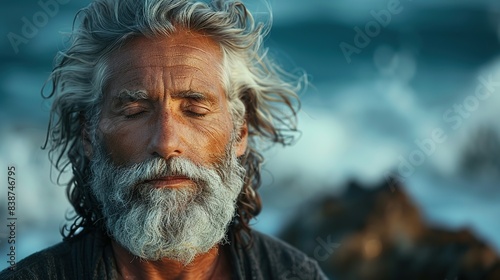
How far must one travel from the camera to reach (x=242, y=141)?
2.77m

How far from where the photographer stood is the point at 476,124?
14.4 feet

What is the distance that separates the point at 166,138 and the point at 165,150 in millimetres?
39

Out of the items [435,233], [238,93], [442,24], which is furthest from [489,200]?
[238,93]

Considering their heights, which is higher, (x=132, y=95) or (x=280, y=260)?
(x=132, y=95)

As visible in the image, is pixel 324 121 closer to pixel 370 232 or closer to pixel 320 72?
pixel 320 72

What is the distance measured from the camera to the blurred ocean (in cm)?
426

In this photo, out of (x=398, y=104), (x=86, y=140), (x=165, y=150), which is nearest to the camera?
(x=165, y=150)

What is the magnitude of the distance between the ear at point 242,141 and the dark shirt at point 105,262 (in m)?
0.31

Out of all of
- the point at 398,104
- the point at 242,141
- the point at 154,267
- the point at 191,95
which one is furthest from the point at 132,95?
the point at 398,104

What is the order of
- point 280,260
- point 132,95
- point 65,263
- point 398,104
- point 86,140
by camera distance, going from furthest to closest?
point 398,104 → point 280,260 → point 86,140 → point 65,263 → point 132,95

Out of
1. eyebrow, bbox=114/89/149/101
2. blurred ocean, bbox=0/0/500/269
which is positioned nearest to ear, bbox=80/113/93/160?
eyebrow, bbox=114/89/149/101

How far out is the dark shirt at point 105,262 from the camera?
254 cm

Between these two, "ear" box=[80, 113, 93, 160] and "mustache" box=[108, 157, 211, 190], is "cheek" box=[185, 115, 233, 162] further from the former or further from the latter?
"ear" box=[80, 113, 93, 160]

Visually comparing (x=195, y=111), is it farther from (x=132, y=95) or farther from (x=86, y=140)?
(x=86, y=140)
